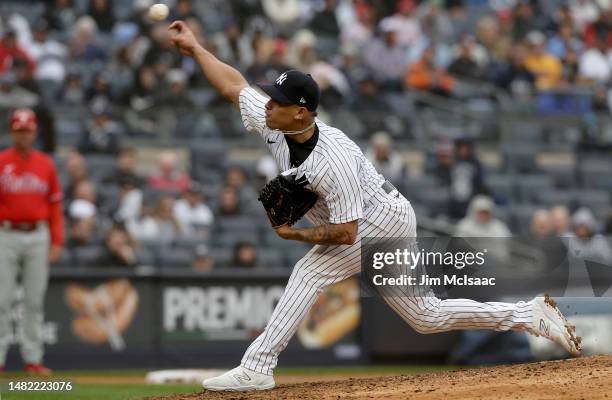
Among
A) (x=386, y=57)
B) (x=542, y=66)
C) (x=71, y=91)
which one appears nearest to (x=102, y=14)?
(x=71, y=91)

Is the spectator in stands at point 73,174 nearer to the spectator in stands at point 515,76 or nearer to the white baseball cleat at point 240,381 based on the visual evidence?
the spectator in stands at point 515,76

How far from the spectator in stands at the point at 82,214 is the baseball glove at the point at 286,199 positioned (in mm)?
6363

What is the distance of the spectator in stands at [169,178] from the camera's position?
1377cm

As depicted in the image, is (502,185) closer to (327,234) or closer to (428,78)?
(428,78)

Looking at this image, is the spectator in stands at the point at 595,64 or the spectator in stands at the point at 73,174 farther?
the spectator in stands at the point at 595,64

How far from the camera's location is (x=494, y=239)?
32.2 feet

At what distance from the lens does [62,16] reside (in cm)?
1628

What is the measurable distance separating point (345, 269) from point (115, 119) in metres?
8.09

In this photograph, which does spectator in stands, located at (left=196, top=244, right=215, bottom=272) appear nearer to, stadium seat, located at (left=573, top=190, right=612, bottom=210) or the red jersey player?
the red jersey player

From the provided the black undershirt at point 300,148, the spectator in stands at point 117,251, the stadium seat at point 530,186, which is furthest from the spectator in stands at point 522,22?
the black undershirt at point 300,148

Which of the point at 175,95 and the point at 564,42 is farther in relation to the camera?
the point at 564,42

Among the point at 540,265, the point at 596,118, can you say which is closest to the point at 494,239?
the point at 540,265

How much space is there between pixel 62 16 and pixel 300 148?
1037 centimetres

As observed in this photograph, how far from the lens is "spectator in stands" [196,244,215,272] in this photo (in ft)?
41.5
